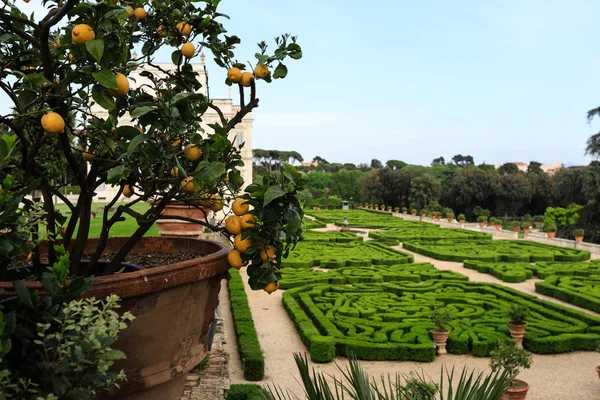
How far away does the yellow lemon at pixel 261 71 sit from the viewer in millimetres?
1514

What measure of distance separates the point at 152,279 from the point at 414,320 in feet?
24.5

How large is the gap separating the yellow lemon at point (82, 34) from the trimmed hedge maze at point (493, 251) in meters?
14.7

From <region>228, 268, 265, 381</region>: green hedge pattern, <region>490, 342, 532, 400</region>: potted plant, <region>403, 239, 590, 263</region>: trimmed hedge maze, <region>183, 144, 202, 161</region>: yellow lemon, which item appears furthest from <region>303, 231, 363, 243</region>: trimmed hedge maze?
<region>183, 144, 202, 161</region>: yellow lemon

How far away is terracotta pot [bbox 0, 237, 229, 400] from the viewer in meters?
1.32

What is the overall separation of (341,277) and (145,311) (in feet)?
33.3

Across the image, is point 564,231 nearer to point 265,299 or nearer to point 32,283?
point 265,299

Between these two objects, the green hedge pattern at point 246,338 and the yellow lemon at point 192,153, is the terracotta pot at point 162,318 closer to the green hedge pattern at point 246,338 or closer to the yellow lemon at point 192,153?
the yellow lemon at point 192,153

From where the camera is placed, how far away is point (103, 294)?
1241 mm

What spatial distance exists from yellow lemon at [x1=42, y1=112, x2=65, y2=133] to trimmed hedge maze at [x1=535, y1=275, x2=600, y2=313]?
34.5 ft

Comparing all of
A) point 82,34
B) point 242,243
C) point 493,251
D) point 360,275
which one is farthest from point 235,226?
point 493,251

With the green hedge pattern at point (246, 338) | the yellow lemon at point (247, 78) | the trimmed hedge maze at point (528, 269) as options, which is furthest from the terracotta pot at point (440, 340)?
the yellow lemon at point (247, 78)

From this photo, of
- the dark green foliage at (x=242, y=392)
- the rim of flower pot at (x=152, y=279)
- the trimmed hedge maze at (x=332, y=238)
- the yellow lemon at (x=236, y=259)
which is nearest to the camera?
the rim of flower pot at (x=152, y=279)

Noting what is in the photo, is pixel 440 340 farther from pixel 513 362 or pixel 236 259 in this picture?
pixel 236 259

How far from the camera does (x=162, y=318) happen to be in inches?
56.0
